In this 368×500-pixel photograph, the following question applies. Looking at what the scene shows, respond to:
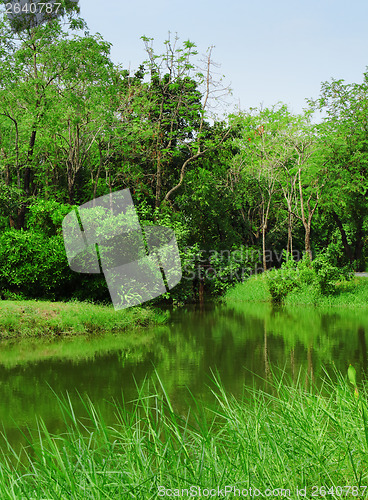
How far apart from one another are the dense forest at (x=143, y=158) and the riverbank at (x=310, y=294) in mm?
919

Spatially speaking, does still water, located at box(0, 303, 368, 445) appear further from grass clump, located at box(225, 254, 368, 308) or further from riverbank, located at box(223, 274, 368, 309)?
grass clump, located at box(225, 254, 368, 308)

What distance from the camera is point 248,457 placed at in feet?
9.36

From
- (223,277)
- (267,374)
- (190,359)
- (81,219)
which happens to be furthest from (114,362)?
(223,277)

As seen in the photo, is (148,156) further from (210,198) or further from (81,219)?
(81,219)

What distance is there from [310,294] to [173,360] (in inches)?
389

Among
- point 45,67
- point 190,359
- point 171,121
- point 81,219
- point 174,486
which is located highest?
point 45,67

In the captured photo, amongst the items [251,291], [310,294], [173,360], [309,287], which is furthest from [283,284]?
[173,360]

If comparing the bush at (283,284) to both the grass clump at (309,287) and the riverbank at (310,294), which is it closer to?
the grass clump at (309,287)

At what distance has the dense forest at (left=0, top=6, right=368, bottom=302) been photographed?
51.0 feet

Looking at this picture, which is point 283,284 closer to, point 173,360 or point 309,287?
point 309,287

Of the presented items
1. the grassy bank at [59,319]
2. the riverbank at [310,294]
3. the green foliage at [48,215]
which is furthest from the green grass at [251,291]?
the green foliage at [48,215]

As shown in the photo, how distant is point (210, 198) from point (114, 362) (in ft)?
42.7

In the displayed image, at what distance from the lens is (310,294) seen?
1802 centimetres

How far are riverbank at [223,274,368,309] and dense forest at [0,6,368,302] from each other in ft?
3.02
